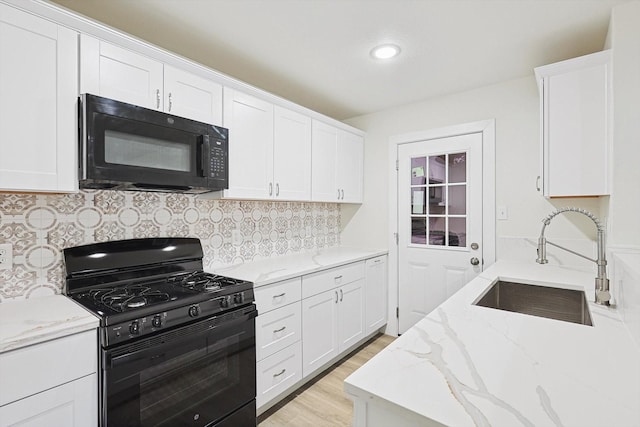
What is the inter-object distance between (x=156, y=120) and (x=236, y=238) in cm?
110

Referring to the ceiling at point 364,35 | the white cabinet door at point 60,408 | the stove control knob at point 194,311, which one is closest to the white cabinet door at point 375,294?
the ceiling at point 364,35

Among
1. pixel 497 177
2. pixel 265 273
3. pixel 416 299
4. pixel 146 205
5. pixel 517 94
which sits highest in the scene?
pixel 517 94

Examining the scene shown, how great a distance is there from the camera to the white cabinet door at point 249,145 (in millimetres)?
2084

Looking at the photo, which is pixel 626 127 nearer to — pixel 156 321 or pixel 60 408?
pixel 156 321

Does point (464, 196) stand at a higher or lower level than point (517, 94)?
lower

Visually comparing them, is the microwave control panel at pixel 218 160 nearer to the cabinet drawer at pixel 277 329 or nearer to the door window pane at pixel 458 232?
the cabinet drawer at pixel 277 329

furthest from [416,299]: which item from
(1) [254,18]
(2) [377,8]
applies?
(1) [254,18]

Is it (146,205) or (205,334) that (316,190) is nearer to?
(146,205)

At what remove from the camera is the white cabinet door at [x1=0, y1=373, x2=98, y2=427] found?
106 cm

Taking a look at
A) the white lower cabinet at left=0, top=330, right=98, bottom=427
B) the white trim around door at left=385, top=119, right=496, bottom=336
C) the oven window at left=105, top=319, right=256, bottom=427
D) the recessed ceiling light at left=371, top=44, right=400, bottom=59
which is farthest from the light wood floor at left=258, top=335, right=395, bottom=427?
the recessed ceiling light at left=371, top=44, right=400, bottom=59

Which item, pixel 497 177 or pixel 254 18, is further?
pixel 497 177

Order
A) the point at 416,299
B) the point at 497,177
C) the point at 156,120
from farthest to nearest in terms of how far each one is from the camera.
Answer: the point at 416,299
the point at 497,177
the point at 156,120

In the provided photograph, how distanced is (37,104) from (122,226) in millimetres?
756

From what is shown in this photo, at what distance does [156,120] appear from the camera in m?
1.66
